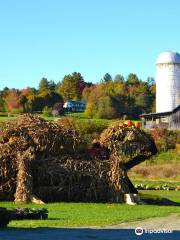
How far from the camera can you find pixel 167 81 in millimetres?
102875

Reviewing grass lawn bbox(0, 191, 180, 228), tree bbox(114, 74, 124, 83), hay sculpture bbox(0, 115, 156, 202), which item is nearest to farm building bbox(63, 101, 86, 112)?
tree bbox(114, 74, 124, 83)

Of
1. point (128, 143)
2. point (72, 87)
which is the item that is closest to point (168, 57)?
point (72, 87)

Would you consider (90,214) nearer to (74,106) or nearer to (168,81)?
(168,81)

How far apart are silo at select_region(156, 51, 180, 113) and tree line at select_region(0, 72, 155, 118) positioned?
876 cm

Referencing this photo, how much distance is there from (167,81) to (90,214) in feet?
278

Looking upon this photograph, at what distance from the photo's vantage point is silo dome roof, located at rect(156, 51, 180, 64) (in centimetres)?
10300

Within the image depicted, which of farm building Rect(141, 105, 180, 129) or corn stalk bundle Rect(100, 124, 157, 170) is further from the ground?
farm building Rect(141, 105, 180, 129)

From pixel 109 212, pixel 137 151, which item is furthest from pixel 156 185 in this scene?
pixel 109 212

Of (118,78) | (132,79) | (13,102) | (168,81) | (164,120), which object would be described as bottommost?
(164,120)

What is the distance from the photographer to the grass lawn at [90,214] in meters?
16.8

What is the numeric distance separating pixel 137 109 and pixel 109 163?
92.3m

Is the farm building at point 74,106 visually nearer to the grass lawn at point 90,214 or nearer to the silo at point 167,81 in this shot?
the silo at point 167,81

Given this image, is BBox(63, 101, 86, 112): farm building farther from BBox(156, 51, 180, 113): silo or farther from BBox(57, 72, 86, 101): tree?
BBox(156, 51, 180, 113): silo

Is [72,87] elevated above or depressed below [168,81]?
above
